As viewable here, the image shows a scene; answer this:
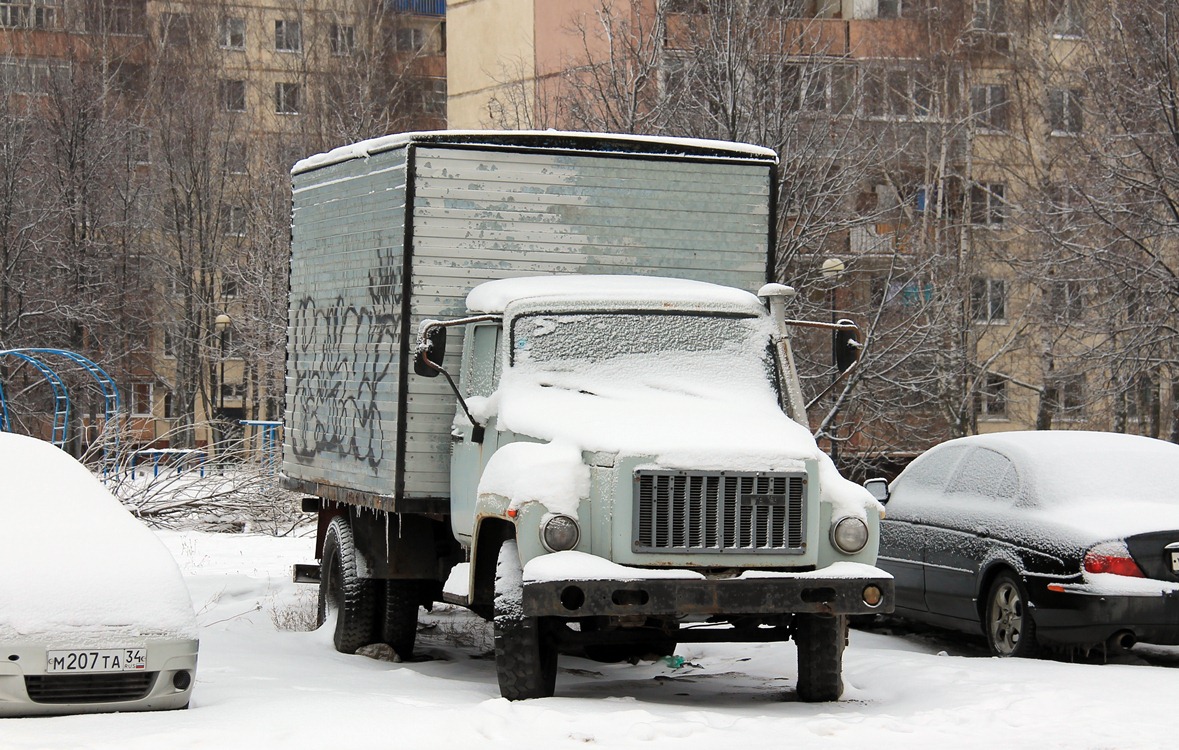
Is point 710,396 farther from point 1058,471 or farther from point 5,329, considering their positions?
point 5,329

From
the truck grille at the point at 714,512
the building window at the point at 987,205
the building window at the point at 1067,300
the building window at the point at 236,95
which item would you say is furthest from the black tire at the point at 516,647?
the building window at the point at 236,95

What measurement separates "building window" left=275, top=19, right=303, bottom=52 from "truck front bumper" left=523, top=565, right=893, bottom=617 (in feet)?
160

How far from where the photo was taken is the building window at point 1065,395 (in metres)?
37.7

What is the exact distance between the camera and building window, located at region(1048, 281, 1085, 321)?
35219mm

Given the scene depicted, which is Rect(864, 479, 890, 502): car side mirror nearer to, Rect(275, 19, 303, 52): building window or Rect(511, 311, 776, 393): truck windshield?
Rect(511, 311, 776, 393): truck windshield

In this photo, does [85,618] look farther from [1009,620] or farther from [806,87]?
[806,87]

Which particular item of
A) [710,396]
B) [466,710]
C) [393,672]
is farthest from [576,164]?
[466,710]

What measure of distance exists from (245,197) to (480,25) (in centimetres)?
883

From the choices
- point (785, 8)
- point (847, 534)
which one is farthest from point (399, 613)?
point (785, 8)

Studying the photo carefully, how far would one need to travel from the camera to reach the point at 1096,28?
35.4 meters

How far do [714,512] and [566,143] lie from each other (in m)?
3.59

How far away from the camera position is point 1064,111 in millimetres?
37500

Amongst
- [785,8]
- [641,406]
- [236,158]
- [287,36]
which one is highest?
[287,36]

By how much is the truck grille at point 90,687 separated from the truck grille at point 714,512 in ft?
8.56
